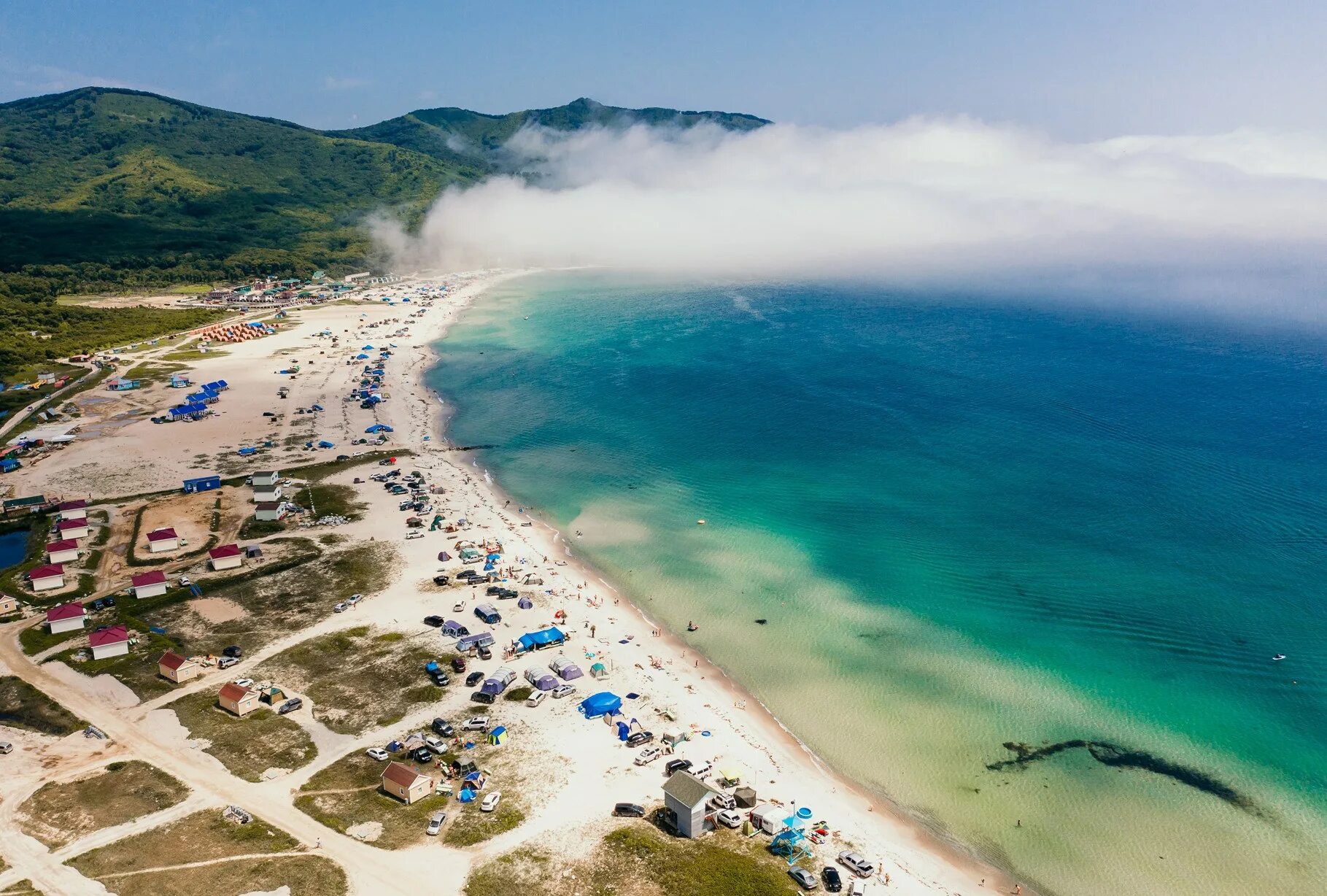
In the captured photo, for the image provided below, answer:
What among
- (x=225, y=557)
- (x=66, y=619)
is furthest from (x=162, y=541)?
(x=66, y=619)

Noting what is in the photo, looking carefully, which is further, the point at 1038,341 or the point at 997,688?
the point at 1038,341

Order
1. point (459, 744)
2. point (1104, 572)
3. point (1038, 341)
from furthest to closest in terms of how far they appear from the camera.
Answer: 1. point (1038, 341)
2. point (1104, 572)
3. point (459, 744)

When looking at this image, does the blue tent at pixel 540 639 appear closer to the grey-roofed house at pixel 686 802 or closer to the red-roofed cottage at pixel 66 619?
the grey-roofed house at pixel 686 802

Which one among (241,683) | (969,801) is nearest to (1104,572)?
(969,801)

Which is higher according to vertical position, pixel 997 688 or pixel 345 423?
pixel 345 423

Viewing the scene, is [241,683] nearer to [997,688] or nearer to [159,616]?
[159,616]

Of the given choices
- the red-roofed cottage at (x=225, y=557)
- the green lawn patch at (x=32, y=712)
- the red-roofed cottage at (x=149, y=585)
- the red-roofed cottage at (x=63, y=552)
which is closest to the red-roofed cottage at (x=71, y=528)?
the red-roofed cottage at (x=63, y=552)

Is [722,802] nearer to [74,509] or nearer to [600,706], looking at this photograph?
[600,706]

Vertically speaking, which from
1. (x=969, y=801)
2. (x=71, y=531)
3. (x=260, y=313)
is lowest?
(x=969, y=801)
